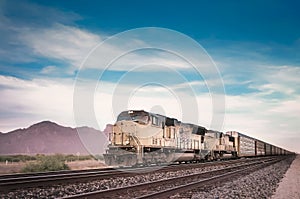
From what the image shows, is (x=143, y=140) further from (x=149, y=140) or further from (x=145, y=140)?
(x=149, y=140)

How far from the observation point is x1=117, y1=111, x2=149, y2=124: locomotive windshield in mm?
20812

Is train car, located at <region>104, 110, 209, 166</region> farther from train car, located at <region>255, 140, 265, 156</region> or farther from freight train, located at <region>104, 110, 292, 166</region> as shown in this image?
train car, located at <region>255, 140, 265, 156</region>

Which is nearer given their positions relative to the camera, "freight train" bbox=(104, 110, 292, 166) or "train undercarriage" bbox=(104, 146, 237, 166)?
"train undercarriage" bbox=(104, 146, 237, 166)

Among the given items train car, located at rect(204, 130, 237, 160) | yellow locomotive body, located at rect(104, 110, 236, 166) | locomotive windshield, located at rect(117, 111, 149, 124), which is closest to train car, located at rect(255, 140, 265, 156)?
train car, located at rect(204, 130, 237, 160)

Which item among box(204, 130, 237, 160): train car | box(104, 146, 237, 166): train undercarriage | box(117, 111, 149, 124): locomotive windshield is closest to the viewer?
box(104, 146, 237, 166): train undercarriage

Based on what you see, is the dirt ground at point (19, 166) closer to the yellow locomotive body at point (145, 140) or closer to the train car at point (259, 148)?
the yellow locomotive body at point (145, 140)

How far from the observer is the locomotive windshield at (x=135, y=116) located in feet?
68.3

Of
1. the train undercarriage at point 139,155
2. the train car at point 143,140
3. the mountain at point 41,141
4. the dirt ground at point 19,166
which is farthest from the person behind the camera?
the mountain at point 41,141

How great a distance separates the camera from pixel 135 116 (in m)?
21.1

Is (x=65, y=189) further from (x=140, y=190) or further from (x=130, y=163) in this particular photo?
(x=130, y=163)

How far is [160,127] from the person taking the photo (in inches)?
874

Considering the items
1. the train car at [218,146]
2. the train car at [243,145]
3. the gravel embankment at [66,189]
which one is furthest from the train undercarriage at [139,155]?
the train car at [243,145]

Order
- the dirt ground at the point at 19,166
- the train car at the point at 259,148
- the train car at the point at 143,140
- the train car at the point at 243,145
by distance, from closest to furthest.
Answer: the train car at the point at 143,140 → the dirt ground at the point at 19,166 → the train car at the point at 243,145 → the train car at the point at 259,148

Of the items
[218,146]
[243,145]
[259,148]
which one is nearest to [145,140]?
[218,146]
